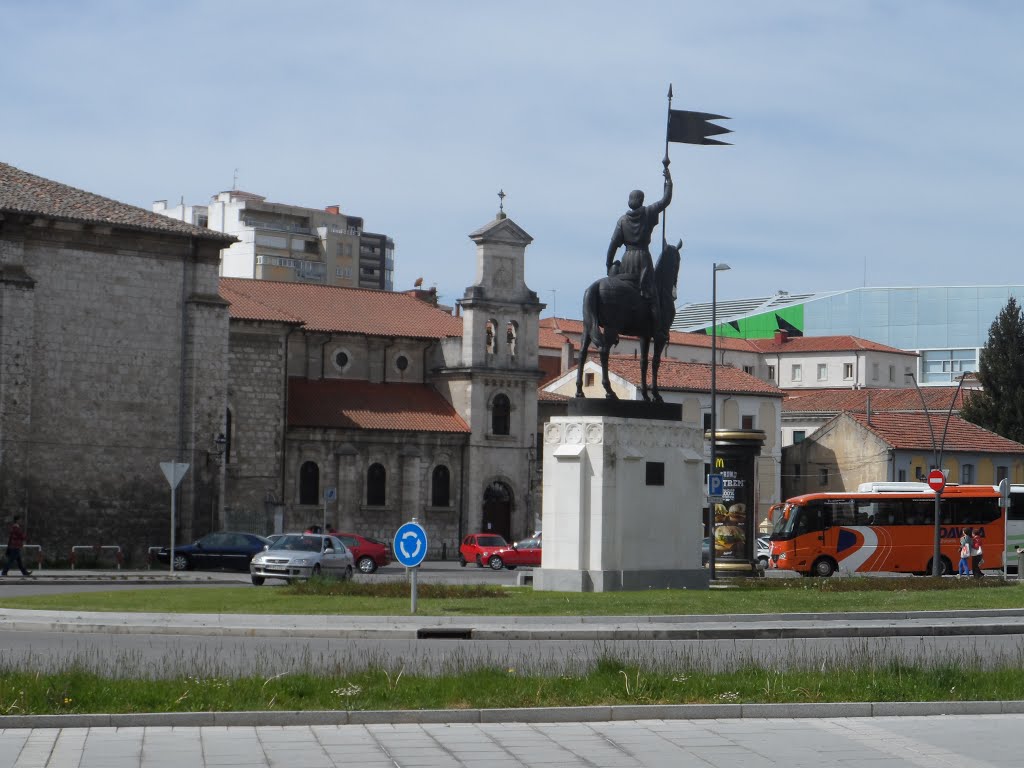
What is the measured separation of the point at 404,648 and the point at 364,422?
163ft

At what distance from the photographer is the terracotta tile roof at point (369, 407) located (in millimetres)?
69312

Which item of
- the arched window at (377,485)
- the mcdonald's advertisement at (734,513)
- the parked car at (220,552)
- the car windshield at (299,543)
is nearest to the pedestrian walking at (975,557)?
the mcdonald's advertisement at (734,513)

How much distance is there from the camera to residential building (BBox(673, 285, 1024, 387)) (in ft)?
452

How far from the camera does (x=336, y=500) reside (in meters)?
68.6

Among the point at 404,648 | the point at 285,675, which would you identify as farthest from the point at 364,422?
the point at 285,675

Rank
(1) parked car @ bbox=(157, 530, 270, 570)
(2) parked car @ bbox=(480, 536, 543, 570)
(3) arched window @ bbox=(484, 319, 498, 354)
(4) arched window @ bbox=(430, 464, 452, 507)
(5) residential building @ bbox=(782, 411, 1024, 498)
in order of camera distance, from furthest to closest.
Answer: (5) residential building @ bbox=(782, 411, 1024, 498)
(3) arched window @ bbox=(484, 319, 498, 354)
(4) arched window @ bbox=(430, 464, 452, 507)
(2) parked car @ bbox=(480, 536, 543, 570)
(1) parked car @ bbox=(157, 530, 270, 570)

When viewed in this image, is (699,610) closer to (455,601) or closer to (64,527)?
(455,601)

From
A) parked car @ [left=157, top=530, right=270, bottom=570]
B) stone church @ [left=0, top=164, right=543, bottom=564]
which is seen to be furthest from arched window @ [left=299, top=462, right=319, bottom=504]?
parked car @ [left=157, top=530, right=270, bottom=570]

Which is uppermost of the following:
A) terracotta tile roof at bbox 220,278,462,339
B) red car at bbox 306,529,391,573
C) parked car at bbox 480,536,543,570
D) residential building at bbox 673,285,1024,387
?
residential building at bbox 673,285,1024,387

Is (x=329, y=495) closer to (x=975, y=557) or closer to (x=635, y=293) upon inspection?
(x=975, y=557)

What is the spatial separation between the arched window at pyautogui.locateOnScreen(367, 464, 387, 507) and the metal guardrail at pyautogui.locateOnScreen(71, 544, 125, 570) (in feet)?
61.0

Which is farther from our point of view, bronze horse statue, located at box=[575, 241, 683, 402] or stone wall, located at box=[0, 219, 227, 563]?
stone wall, located at box=[0, 219, 227, 563]

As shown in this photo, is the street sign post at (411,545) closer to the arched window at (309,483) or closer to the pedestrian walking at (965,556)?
the pedestrian walking at (965,556)

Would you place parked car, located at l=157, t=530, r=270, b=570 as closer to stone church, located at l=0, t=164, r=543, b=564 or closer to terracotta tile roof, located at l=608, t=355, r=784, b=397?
stone church, located at l=0, t=164, r=543, b=564
